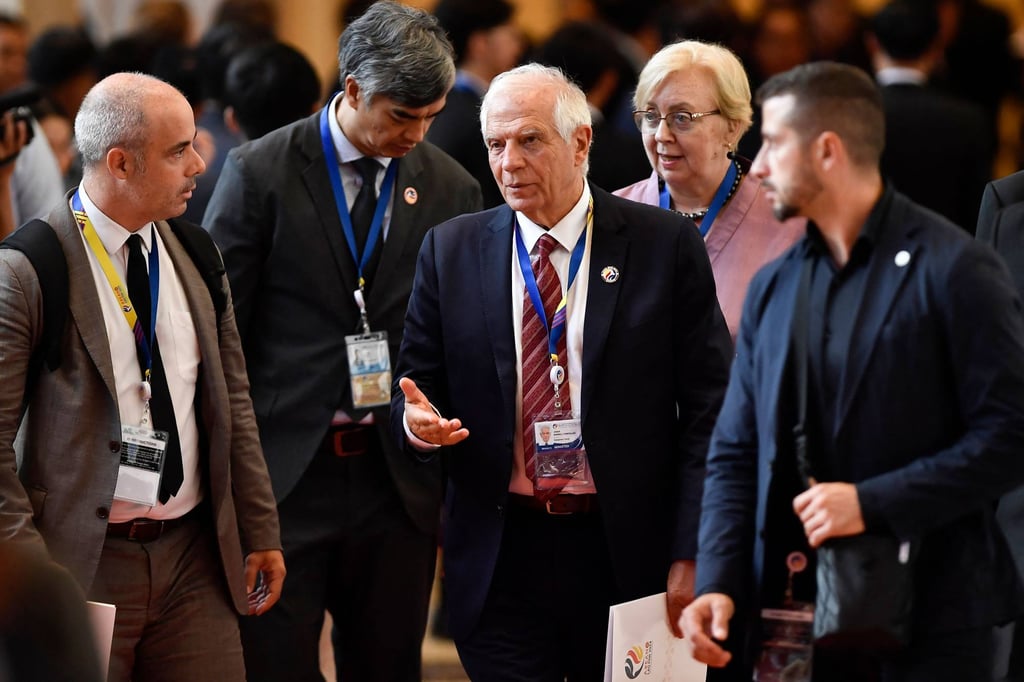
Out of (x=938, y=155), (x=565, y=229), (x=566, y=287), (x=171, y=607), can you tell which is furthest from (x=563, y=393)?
(x=938, y=155)

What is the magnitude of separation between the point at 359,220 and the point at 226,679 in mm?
1316

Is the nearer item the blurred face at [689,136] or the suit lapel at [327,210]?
the blurred face at [689,136]

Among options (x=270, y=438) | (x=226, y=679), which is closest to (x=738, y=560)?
(x=226, y=679)

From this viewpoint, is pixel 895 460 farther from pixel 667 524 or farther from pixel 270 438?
pixel 270 438

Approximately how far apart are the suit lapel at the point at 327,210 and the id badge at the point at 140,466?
91cm

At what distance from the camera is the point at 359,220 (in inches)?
179

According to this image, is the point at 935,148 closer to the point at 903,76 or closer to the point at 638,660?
the point at 903,76

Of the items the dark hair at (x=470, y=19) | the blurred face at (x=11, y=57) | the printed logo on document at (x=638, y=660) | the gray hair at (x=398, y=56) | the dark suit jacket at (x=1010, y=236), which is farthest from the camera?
the blurred face at (x=11, y=57)

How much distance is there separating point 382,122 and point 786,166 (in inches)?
62.1

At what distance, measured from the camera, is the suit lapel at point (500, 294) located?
385 centimetres

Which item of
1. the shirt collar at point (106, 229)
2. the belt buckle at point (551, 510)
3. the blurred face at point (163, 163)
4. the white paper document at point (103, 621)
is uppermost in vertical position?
the blurred face at point (163, 163)

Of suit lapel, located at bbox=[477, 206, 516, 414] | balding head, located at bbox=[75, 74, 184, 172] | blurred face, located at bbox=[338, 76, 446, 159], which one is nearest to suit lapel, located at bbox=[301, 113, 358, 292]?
blurred face, located at bbox=[338, 76, 446, 159]

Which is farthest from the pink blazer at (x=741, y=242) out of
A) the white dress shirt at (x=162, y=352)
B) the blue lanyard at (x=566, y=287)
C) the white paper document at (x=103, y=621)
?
the white paper document at (x=103, y=621)

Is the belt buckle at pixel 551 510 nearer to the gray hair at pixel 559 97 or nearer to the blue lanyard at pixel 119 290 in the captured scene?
the gray hair at pixel 559 97
